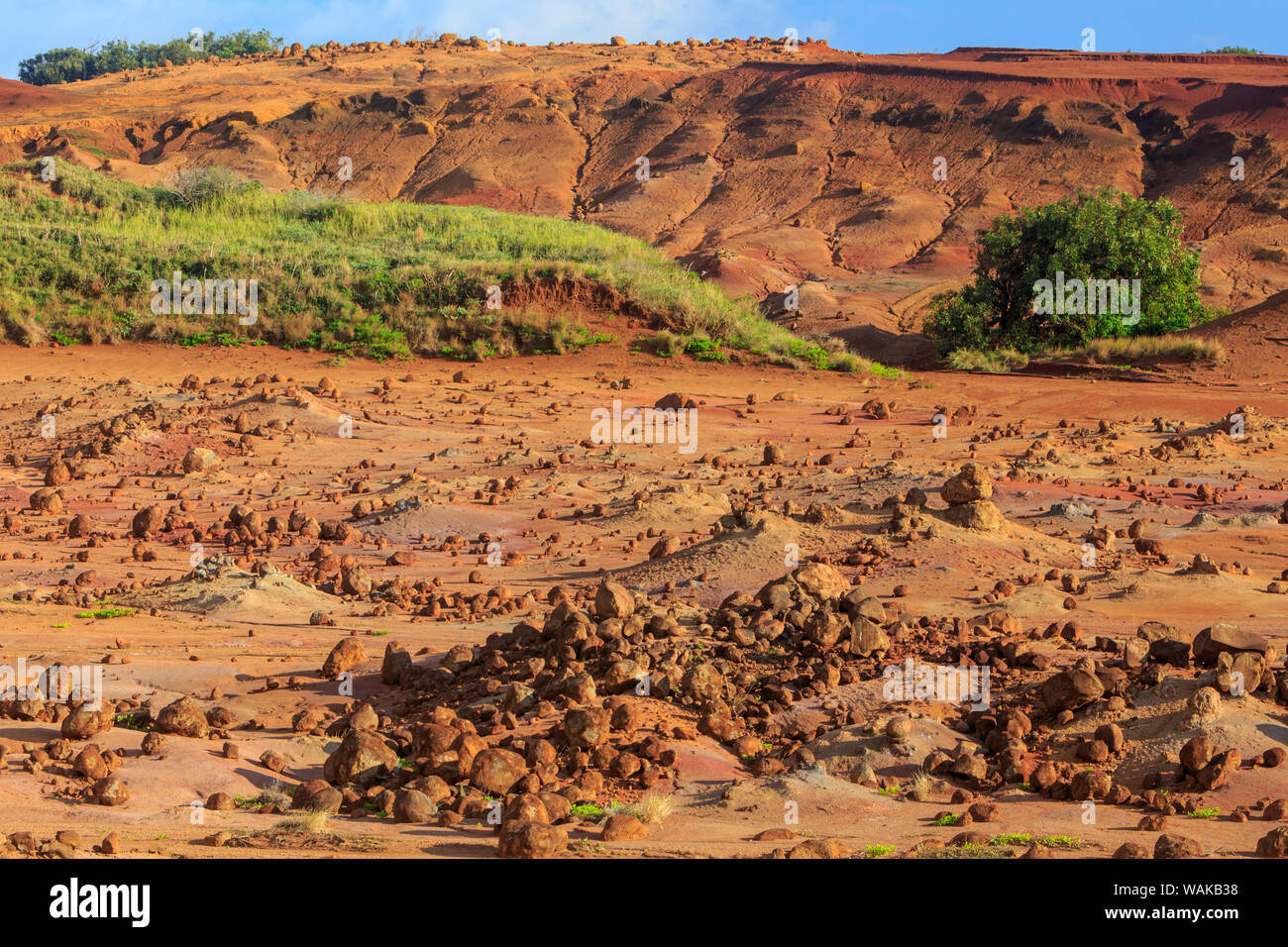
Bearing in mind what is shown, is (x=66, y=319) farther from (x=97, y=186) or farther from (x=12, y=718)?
(x=12, y=718)

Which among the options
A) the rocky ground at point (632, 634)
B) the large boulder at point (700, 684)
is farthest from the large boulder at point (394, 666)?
the large boulder at point (700, 684)

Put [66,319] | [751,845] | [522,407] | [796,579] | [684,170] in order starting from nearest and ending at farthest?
[751,845] → [796,579] → [522,407] → [66,319] → [684,170]

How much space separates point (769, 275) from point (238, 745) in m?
24.2

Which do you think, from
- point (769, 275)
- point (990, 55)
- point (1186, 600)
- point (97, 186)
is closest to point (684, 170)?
point (769, 275)

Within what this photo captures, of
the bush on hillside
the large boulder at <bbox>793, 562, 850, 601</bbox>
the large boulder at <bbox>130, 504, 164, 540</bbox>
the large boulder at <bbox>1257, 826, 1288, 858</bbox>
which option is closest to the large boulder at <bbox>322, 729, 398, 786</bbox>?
the large boulder at <bbox>793, 562, 850, 601</bbox>

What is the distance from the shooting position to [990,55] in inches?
1848

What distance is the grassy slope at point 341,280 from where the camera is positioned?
61.4 feet

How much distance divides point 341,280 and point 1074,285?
12307 millimetres

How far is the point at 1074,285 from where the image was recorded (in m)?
21.8

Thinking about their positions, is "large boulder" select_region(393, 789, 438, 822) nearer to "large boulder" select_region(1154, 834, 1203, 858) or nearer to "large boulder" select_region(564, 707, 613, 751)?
"large boulder" select_region(564, 707, 613, 751)

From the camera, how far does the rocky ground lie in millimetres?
4848

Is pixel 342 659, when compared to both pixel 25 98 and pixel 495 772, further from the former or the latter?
pixel 25 98

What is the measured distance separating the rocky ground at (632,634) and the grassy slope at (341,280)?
4242 mm

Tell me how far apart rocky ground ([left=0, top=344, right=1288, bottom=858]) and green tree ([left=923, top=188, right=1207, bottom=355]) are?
292 inches
